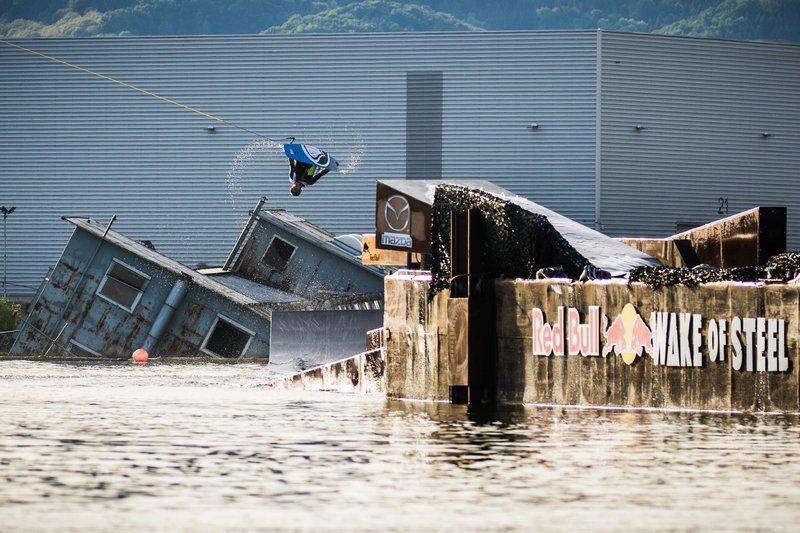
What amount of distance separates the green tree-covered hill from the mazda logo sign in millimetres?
135046

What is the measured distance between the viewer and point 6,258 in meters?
54.1

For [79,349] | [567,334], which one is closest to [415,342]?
[567,334]

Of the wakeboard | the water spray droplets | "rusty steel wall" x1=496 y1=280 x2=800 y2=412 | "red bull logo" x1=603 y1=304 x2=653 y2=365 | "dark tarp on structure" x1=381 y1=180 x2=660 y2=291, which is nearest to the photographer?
"rusty steel wall" x1=496 y1=280 x2=800 y2=412

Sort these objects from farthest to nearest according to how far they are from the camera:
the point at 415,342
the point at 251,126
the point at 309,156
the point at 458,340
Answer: the point at 251,126, the point at 309,156, the point at 415,342, the point at 458,340

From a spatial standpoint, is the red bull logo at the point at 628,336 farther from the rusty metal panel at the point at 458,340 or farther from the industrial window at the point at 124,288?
the industrial window at the point at 124,288

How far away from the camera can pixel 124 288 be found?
39.3 m

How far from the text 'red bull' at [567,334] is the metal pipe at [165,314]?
1742 cm

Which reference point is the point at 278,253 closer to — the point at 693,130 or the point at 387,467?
the point at 693,130

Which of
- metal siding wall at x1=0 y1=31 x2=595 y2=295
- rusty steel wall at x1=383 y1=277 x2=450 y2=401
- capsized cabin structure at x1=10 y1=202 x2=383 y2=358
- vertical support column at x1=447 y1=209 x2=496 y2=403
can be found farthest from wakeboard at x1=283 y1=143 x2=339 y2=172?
vertical support column at x1=447 y1=209 x2=496 y2=403

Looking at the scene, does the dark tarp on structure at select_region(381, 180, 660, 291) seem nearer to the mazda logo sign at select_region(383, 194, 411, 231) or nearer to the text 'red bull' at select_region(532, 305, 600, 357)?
the text 'red bull' at select_region(532, 305, 600, 357)

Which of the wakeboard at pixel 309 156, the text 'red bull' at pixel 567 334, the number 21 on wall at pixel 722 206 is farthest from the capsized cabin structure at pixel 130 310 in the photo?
the number 21 on wall at pixel 722 206

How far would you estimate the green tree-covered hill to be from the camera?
167 meters

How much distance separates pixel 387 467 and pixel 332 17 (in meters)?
158

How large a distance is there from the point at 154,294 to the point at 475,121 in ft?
59.7
